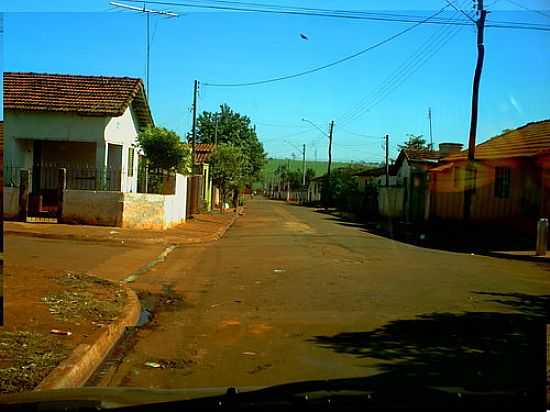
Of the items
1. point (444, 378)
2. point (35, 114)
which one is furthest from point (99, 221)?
point (444, 378)

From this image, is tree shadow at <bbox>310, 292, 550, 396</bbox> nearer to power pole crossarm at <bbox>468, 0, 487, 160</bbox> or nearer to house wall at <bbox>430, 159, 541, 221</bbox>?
power pole crossarm at <bbox>468, 0, 487, 160</bbox>

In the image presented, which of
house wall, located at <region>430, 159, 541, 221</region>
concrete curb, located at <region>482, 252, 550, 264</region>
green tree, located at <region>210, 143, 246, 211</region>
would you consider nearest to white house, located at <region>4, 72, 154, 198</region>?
concrete curb, located at <region>482, 252, 550, 264</region>

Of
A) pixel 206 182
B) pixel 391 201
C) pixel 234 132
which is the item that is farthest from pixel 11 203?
pixel 234 132

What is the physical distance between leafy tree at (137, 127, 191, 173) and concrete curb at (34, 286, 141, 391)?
17.9 metres

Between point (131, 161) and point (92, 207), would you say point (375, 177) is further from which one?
point (92, 207)

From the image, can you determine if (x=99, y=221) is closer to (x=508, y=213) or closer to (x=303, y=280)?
(x=303, y=280)

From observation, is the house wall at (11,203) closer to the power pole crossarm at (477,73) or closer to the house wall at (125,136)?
the house wall at (125,136)

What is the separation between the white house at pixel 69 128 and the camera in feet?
78.6

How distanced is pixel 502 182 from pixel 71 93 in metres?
16.7

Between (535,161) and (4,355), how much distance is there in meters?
21.6

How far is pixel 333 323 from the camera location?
855cm

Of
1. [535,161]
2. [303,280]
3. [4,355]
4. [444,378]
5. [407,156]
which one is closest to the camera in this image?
[444,378]

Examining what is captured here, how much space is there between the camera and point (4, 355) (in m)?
6.13

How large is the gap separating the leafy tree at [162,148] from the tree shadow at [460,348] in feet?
59.8
